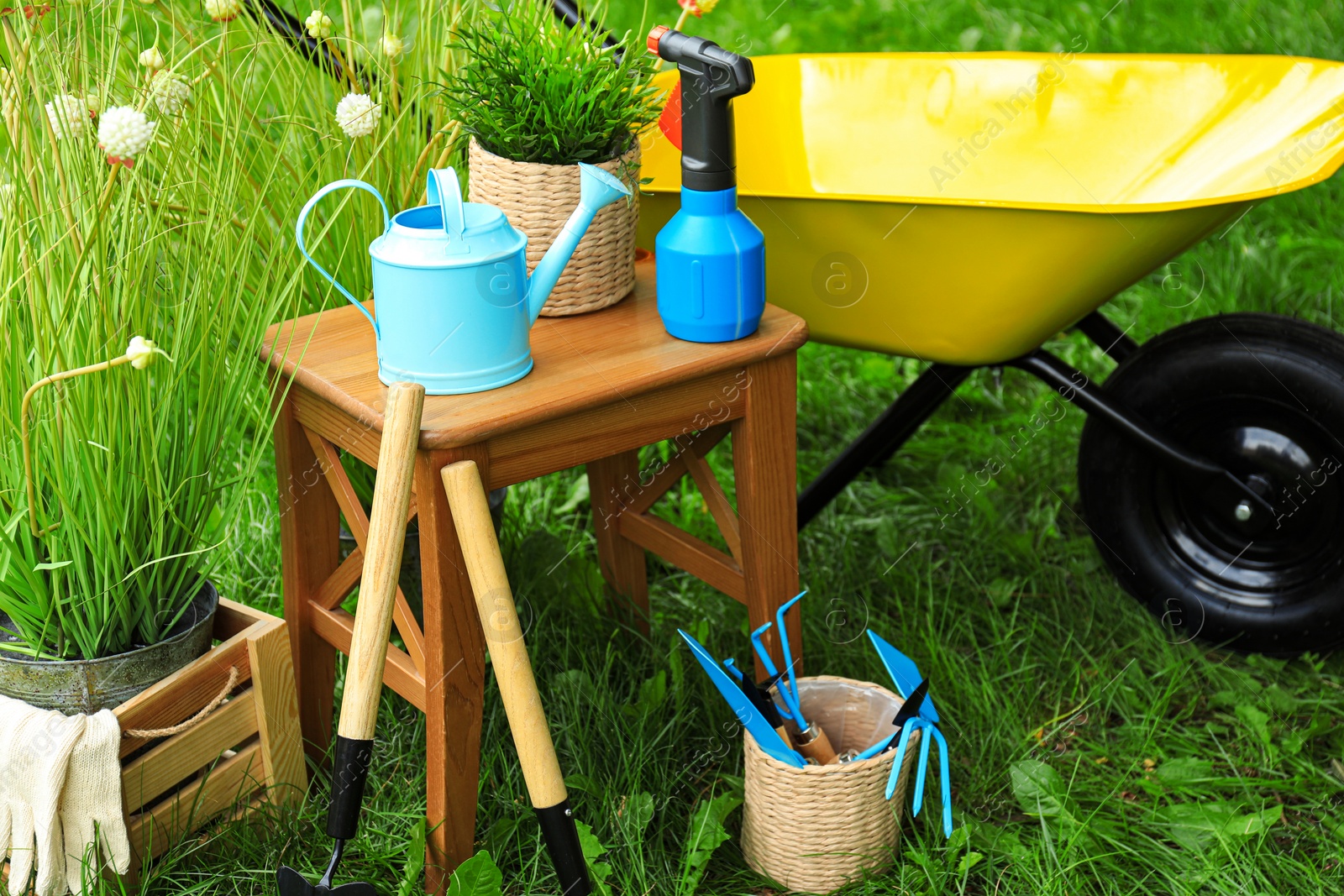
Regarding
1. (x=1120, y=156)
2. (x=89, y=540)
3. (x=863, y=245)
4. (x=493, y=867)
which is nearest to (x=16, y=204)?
(x=89, y=540)

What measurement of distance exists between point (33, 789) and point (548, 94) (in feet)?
2.93

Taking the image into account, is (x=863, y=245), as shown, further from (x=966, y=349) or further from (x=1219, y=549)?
(x=1219, y=549)

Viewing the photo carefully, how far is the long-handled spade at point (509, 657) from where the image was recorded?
1.20m

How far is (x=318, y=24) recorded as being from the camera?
140 cm

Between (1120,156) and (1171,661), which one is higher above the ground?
(1120,156)

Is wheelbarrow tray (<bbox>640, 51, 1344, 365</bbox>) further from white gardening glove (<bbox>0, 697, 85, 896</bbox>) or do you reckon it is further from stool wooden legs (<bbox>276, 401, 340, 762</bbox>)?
white gardening glove (<bbox>0, 697, 85, 896</bbox>)

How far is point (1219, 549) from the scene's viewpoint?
75.8 inches

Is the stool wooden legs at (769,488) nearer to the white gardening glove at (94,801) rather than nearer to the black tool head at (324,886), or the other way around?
the black tool head at (324,886)

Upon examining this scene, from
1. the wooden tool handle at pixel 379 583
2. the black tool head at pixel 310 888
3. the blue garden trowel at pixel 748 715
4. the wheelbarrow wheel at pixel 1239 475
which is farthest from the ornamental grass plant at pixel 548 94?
the wheelbarrow wheel at pixel 1239 475

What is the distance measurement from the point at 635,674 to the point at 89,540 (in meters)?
0.81

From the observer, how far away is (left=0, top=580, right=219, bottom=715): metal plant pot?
1295mm

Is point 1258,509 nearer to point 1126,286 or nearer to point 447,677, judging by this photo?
point 1126,286

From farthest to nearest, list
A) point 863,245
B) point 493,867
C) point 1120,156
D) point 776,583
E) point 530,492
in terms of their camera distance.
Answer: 1. point 530,492
2. point 1120,156
3. point 863,245
4. point 776,583
5. point 493,867

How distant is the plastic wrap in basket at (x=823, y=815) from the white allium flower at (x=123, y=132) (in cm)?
90
